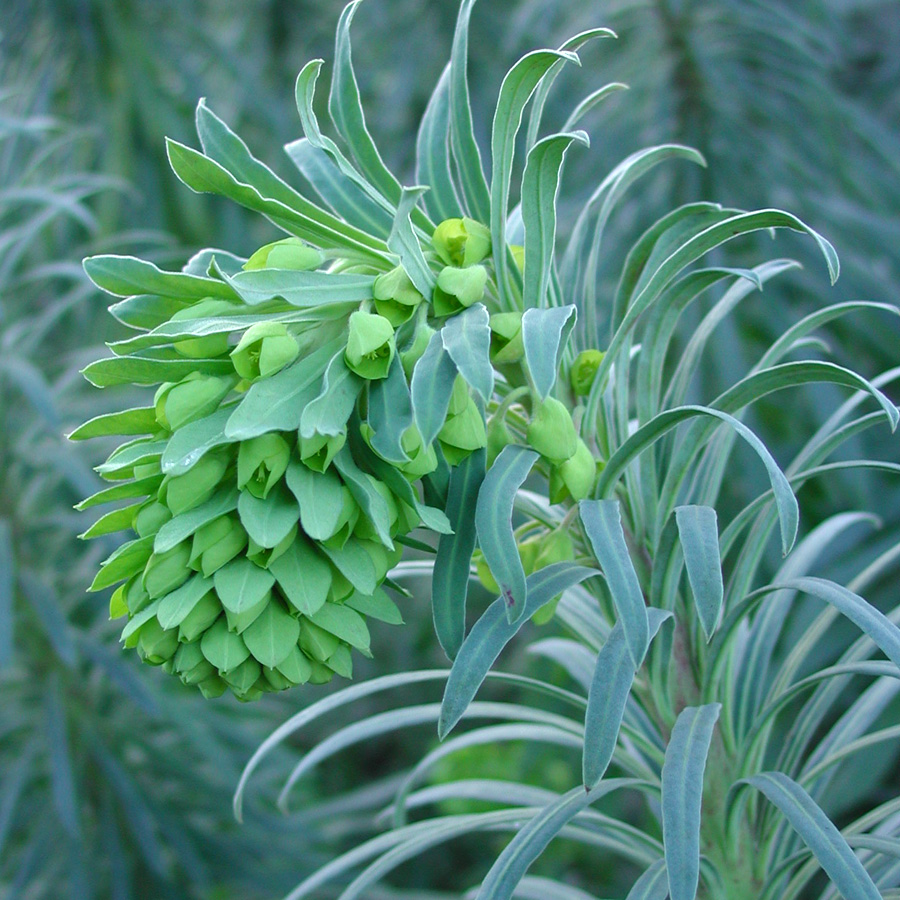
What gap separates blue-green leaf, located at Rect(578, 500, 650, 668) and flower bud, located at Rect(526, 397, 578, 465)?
0.03 metres

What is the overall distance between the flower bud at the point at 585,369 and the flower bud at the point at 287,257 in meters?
0.19

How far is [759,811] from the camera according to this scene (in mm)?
743

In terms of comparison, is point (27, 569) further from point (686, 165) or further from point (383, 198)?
point (686, 165)

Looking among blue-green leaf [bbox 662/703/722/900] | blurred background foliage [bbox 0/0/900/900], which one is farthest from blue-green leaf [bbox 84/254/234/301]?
blurred background foliage [bbox 0/0/900/900]

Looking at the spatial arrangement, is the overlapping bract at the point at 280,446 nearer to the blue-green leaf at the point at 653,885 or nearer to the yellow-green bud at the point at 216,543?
the yellow-green bud at the point at 216,543

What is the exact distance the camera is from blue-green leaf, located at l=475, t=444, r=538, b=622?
51 centimetres

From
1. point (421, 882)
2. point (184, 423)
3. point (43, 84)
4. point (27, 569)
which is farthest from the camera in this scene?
point (421, 882)

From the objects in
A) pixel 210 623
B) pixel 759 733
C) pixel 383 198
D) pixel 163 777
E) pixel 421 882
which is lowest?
pixel 421 882

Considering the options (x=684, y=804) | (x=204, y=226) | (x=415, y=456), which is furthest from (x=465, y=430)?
(x=204, y=226)

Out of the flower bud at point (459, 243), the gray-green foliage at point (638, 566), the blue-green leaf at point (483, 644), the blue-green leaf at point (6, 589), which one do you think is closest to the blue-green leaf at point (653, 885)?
the gray-green foliage at point (638, 566)

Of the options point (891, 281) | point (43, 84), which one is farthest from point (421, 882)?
point (43, 84)

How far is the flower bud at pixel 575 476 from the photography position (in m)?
0.58

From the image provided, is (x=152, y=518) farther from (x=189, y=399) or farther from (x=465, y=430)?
(x=465, y=430)

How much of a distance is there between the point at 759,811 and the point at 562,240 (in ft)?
3.74
